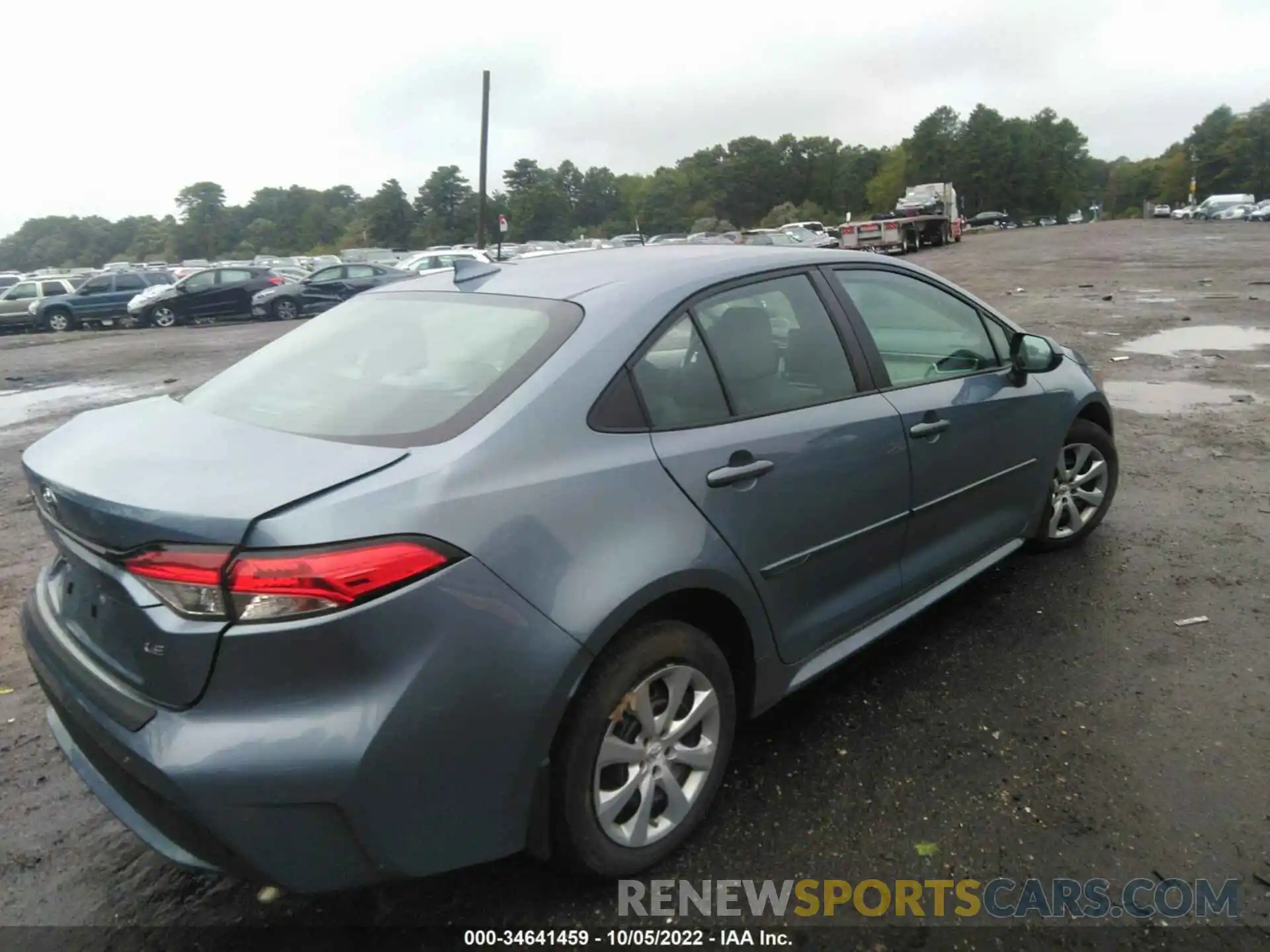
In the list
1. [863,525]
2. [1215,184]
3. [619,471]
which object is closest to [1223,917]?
[863,525]

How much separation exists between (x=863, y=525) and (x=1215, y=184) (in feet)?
417

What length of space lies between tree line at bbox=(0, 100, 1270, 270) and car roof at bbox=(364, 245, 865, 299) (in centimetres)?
8821

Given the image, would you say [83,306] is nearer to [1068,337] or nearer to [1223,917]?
[1068,337]

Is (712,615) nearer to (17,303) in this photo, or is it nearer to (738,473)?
(738,473)

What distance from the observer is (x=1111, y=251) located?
106ft

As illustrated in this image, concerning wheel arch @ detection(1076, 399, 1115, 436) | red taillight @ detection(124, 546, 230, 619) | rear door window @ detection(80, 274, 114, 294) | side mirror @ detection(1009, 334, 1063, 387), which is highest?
rear door window @ detection(80, 274, 114, 294)

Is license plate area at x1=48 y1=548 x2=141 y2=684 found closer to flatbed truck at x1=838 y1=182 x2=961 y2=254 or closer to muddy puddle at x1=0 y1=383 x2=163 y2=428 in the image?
muddy puddle at x1=0 y1=383 x2=163 y2=428

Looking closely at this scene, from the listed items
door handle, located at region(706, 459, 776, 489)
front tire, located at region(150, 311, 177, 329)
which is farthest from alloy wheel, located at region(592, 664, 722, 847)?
front tire, located at region(150, 311, 177, 329)

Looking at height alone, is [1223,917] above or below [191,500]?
below

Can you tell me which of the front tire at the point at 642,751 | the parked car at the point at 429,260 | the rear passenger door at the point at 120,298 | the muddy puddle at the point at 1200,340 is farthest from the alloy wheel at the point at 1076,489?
the rear passenger door at the point at 120,298

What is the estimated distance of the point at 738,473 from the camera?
8.67 ft

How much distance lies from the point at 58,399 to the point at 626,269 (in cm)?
1224

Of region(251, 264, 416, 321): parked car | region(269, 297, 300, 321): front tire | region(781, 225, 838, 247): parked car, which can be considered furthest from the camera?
region(781, 225, 838, 247): parked car

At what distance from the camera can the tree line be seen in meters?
100
